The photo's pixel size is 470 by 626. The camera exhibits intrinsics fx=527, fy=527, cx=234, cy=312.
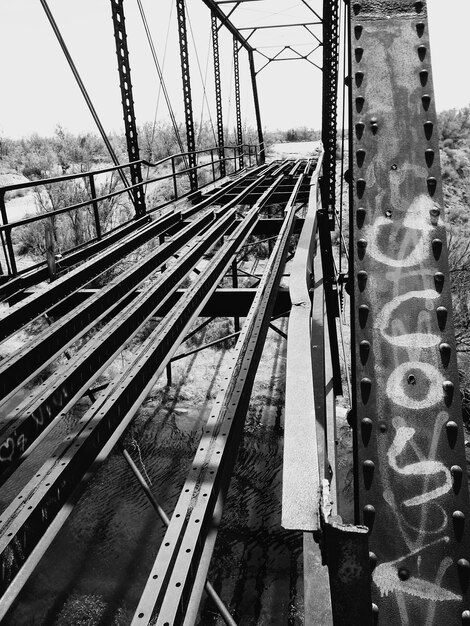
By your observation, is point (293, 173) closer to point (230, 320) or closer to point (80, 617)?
point (230, 320)

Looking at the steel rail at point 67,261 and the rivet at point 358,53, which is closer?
the rivet at point 358,53

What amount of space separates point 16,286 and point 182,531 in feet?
13.4

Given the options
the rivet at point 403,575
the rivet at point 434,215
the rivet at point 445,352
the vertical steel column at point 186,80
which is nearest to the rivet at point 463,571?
the rivet at point 403,575

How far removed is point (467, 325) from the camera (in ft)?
40.2

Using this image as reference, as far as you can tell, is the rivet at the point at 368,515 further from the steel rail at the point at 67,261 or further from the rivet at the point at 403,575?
the steel rail at the point at 67,261

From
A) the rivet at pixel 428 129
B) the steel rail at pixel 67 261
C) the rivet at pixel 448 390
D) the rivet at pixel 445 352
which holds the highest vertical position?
the rivet at pixel 428 129

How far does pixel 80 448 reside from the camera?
2773mm

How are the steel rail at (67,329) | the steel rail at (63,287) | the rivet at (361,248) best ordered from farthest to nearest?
the steel rail at (63,287) < the steel rail at (67,329) < the rivet at (361,248)

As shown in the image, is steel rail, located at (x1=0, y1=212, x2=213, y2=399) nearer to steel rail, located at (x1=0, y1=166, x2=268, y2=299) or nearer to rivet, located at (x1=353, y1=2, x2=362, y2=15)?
steel rail, located at (x1=0, y1=166, x2=268, y2=299)

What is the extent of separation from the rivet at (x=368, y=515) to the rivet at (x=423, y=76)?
126 cm

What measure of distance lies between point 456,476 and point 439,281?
0.52 meters

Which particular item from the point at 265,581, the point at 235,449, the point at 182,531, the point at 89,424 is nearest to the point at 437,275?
the point at 182,531

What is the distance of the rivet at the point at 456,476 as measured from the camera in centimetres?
132

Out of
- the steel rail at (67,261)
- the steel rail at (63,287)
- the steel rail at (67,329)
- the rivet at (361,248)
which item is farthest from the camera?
the steel rail at (67,261)
